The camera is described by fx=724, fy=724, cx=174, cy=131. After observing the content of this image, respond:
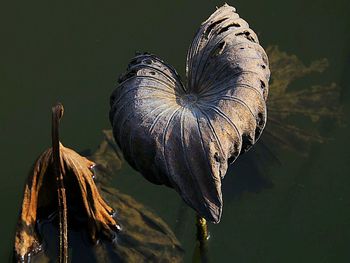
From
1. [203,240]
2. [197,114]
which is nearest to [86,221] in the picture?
[203,240]

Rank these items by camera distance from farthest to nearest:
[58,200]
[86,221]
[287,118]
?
[287,118]
[86,221]
[58,200]

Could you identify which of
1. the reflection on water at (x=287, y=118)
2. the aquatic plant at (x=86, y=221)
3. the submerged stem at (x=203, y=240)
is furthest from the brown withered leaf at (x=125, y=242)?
the reflection on water at (x=287, y=118)

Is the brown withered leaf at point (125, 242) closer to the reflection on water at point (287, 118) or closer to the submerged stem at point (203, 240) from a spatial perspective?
the submerged stem at point (203, 240)

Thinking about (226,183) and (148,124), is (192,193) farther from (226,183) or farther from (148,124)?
(226,183)

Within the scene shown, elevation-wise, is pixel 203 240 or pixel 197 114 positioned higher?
pixel 197 114

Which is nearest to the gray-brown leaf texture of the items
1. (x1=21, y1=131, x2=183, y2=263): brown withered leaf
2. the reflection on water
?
(x1=21, y1=131, x2=183, y2=263): brown withered leaf

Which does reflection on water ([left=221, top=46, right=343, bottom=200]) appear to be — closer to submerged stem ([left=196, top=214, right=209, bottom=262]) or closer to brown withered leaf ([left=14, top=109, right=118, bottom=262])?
submerged stem ([left=196, top=214, right=209, bottom=262])

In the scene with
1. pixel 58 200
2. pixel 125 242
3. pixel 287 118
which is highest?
pixel 287 118

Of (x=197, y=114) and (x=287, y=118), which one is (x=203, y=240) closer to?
(x=287, y=118)

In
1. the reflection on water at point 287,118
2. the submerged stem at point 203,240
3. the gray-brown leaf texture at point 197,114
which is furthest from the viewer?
the reflection on water at point 287,118
